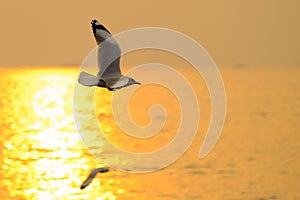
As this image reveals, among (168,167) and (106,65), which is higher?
(106,65)

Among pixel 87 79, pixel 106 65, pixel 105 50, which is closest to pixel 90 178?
pixel 87 79

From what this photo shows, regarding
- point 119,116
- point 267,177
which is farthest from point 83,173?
point 119,116

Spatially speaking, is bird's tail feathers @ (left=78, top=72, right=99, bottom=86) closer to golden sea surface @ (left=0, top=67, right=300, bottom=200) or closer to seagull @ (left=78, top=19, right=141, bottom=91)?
seagull @ (left=78, top=19, right=141, bottom=91)

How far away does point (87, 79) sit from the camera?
22047 mm

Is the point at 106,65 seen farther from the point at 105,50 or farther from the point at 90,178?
the point at 90,178

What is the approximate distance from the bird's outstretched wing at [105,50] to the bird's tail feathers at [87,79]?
0.39 meters

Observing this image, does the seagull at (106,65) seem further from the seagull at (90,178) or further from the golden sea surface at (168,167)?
the golden sea surface at (168,167)

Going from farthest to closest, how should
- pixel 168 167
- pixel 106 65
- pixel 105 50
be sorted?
pixel 168 167, pixel 106 65, pixel 105 50

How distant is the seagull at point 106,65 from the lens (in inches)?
858

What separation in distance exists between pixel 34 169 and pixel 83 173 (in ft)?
14.8

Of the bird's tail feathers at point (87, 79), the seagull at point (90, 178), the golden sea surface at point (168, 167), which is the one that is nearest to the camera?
the seagull at point (90, 178)

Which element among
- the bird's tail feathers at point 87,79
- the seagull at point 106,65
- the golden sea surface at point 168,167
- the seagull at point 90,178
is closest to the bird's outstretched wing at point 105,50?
the seagull at point 106,65

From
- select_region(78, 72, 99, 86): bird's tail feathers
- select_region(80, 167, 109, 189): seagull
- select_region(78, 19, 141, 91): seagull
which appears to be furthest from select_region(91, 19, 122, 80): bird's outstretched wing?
select_region(80, 167, 109, 189): seagull

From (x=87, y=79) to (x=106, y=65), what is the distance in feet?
2.64
